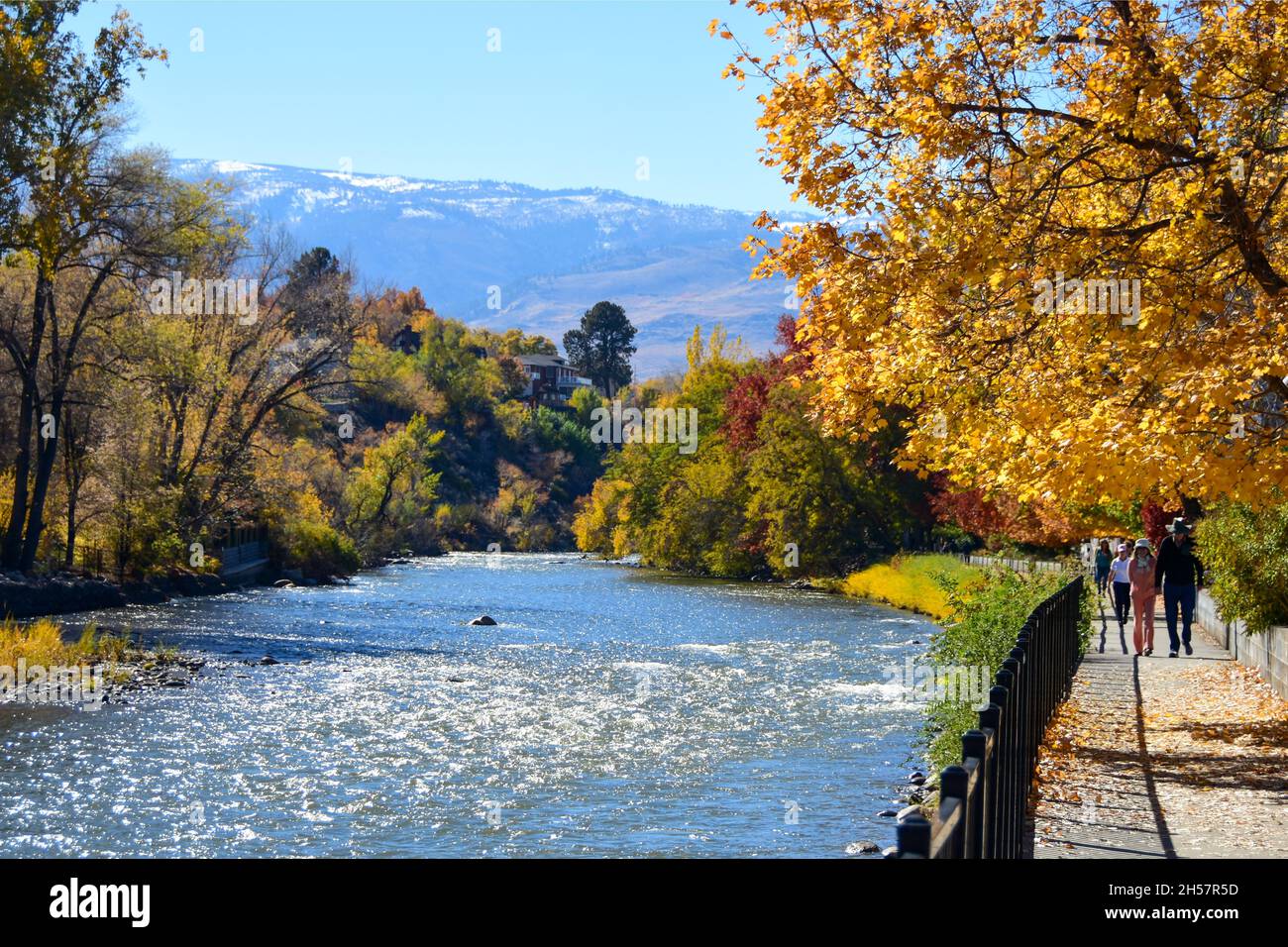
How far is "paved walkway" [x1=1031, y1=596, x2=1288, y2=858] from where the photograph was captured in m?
10.2

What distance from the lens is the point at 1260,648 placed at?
19.5 m

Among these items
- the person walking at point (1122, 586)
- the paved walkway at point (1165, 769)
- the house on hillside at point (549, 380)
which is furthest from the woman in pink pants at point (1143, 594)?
the house on hillside at point (549, 380)

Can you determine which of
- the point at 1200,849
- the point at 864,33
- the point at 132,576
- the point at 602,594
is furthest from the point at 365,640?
the point at 1200,849

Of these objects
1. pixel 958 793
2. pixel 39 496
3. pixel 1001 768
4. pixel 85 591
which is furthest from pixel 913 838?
pixel 39 496

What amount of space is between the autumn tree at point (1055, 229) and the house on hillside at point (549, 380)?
472ft

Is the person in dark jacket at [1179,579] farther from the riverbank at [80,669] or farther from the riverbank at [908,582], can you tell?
the riverbank at [80,669]

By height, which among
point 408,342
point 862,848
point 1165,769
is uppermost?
point 408,342

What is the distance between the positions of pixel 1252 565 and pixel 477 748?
1081 centimetres

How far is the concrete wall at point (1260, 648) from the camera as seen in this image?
684 inches

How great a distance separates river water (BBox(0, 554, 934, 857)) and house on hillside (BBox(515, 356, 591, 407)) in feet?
413

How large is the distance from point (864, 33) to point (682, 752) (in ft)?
32.1

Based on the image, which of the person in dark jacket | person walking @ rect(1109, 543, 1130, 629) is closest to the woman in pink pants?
the person in dark jacket

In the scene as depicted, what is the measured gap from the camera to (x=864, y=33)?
1337 centimetres

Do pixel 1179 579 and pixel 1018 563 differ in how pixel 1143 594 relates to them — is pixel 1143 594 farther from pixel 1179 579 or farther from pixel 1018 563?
pixel 1018 563
